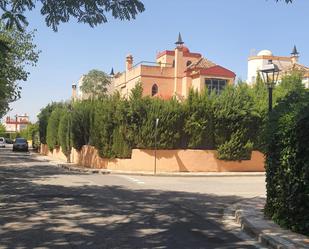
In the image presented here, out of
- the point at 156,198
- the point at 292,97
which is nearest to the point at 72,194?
the point at 156,198

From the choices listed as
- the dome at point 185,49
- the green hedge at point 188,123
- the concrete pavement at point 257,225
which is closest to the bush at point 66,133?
the green hedge at point 188,123

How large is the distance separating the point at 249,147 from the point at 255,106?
7.86 ft

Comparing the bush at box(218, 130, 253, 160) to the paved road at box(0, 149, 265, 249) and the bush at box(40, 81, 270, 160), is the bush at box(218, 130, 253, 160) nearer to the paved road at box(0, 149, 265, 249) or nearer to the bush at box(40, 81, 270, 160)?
the bush at box(40, 81, 270, 160)

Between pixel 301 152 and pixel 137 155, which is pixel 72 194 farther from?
pixel 137 155

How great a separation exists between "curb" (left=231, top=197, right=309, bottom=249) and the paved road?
377 mm

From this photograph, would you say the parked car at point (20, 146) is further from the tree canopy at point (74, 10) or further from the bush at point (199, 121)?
the tree canopy at point (74, 10)

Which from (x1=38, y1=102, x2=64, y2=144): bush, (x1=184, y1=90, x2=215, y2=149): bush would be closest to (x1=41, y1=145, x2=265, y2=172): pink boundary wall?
(x1=184, y1=90, x2=215, y2=149): bush

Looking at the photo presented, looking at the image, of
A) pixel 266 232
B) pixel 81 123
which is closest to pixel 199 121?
pixel 81 123

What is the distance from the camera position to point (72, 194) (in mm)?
17047

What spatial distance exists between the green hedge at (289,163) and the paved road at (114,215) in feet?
3.90

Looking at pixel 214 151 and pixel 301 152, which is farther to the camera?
pixel 214 151

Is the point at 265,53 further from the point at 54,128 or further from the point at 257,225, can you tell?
the point at 257,225

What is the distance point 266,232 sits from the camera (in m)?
10.1

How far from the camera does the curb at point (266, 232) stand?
9.04 m
